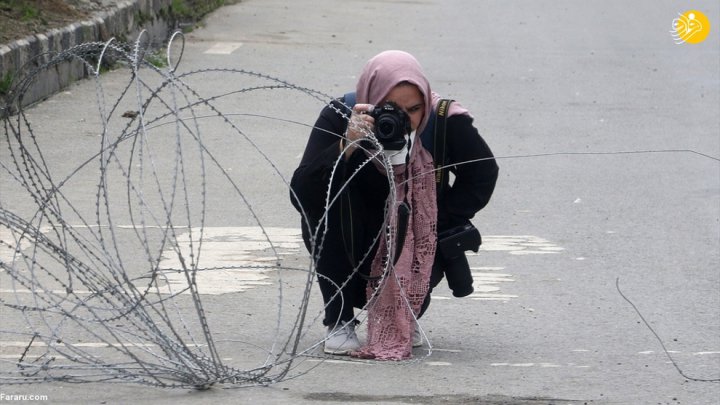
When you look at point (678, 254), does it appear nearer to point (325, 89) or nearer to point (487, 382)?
point (487, 382)

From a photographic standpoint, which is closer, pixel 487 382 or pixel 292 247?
pixel 487 382

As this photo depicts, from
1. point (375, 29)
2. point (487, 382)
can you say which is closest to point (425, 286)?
point (487, 382)

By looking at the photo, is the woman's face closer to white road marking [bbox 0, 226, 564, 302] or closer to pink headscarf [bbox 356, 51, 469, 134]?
pink headscarf [bbox 356, 51, 469, 134]

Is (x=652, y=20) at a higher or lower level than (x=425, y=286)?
lower

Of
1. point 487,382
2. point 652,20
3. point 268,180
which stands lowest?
point 652,20

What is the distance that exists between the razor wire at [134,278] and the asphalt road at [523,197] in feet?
0.21

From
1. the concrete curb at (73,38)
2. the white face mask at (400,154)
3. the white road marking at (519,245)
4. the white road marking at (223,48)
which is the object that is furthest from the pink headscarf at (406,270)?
the white road marking at (223,48)

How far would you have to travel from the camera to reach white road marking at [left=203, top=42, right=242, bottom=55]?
13219 millimetres

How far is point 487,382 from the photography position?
14.7ft

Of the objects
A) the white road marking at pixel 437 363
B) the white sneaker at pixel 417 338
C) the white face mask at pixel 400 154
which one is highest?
the white face mask at pixel 400 154

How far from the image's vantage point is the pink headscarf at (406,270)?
4715 mm

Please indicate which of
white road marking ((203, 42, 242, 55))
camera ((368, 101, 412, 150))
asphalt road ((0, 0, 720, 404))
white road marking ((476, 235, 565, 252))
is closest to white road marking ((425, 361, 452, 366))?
asphalt road ((0, 0, 720, 404))

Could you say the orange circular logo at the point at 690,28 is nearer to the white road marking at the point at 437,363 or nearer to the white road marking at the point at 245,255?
the white road marking at the point at 245,255

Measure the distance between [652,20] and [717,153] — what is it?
8696 millimetres
